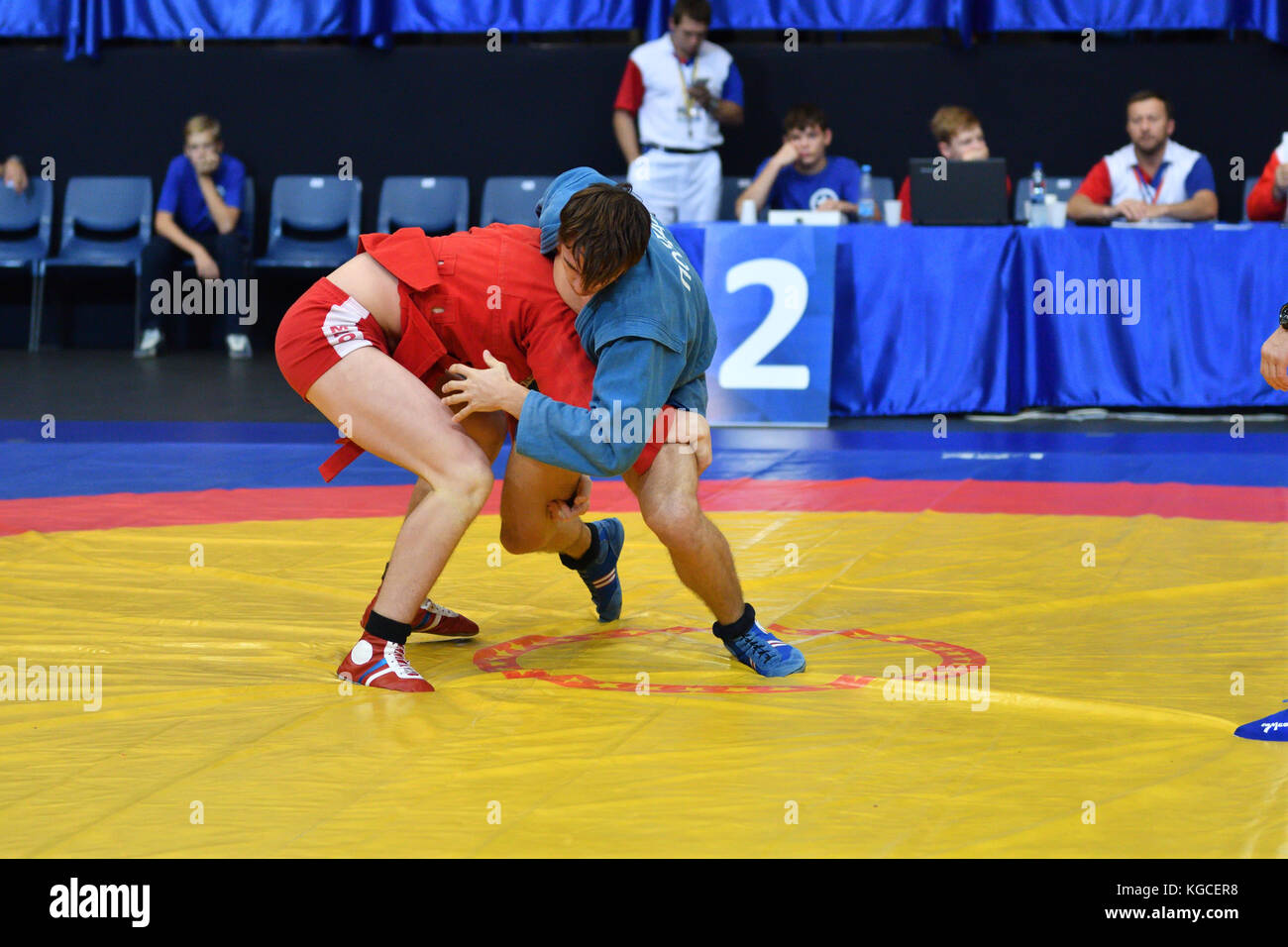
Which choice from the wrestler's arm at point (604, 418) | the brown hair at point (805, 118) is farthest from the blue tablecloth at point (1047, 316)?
the wrestler's arm at point (604, 418)

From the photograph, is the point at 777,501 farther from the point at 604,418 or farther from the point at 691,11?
the point at 691,11

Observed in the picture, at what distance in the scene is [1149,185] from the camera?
651cm

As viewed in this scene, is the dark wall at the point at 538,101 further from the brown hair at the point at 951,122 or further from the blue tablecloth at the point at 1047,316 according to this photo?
the blue tablecloth at the point at 1047,316

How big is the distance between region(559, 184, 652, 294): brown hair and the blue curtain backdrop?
6225 mm

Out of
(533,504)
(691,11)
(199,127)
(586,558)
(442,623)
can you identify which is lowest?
(442,623)

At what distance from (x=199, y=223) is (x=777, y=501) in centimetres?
529

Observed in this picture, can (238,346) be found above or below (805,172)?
below

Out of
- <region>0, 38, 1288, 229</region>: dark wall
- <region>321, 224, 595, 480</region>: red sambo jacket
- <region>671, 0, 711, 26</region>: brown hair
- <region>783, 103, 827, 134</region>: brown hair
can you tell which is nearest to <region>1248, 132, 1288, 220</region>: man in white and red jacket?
<region>783, 103, 827, 134</region>: brown hair

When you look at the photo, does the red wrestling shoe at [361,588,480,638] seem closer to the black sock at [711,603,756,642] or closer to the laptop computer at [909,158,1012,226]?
the black sock at [711,603,756,642]

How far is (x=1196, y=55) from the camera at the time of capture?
8383 millimetres

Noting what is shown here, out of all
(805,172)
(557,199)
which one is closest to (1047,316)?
(805,172)

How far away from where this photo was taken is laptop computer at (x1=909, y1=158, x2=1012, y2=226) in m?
6.11

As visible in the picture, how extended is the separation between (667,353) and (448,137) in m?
7.06

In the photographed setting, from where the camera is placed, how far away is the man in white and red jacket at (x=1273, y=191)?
6.10m
